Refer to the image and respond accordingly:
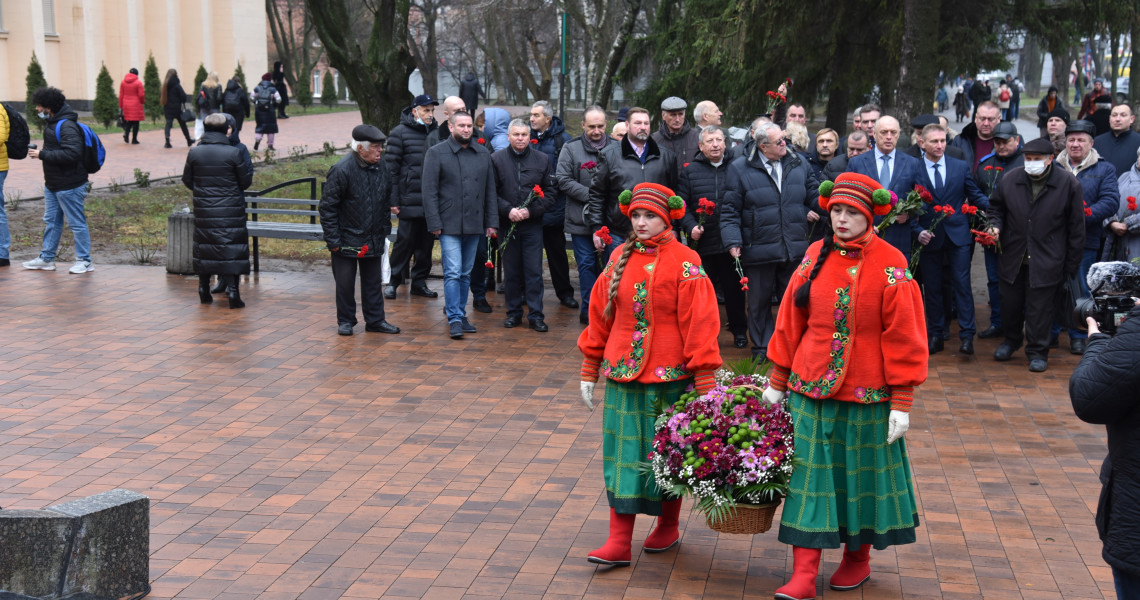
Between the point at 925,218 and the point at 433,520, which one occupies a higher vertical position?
the point at 925,218

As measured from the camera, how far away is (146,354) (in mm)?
9398

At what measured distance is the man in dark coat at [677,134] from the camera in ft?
34.2

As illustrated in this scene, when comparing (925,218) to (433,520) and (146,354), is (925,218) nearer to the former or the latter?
(433,520)

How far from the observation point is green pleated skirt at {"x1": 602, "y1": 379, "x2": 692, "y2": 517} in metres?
5.33

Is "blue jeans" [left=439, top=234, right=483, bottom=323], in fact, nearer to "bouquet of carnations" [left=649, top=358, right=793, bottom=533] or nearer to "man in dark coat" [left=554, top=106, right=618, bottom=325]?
"man in dark coat" [left=554, top=106, right=618, bottom=325]

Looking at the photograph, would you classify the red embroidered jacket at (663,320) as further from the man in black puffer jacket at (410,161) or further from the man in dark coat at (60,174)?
the man in dark coat at (60,174)

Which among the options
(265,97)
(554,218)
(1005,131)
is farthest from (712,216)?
(265,97)

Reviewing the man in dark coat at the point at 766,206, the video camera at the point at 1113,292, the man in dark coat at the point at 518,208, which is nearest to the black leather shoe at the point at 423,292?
the man in dark coat at the point at 518,208

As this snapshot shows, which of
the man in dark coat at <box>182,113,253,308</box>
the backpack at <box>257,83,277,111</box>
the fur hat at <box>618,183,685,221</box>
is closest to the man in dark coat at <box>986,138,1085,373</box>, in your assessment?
the fur hat at <box>618,183,685,221</box>

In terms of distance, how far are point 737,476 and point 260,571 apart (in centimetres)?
220

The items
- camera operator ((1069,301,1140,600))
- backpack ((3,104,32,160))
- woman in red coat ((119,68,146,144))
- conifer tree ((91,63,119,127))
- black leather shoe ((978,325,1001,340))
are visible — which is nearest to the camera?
camera operator ((1069,301,1140,600))

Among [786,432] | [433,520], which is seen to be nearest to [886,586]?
[786,432]

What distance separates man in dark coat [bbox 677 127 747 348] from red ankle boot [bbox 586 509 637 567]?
14.7 feet

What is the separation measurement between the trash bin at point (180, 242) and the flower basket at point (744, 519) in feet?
29.9
